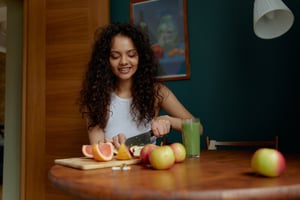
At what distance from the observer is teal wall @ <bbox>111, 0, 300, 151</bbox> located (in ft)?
6.41

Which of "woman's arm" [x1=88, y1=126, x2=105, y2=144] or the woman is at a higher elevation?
the woman

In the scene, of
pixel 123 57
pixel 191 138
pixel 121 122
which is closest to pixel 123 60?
pixel 123 57

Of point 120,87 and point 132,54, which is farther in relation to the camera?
point 120,87

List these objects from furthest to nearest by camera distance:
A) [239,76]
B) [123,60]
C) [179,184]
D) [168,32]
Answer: [168,32]
[239,76]
[123,60]
[179,184]

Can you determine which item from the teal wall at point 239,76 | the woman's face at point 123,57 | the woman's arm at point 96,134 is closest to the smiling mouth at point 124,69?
the woman's face at point 123,57

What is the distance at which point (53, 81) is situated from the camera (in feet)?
8.21

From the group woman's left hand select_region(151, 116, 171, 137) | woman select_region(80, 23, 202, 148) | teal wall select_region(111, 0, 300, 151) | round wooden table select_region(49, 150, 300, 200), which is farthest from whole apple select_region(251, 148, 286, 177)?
teal wall select_region(111, 0, 300, 151)

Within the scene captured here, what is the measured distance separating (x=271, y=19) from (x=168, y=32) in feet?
2.99

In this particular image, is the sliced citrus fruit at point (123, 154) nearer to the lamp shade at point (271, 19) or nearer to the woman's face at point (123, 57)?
the woman's face at point (123, 57)

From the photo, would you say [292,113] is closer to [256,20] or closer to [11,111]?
[256,20]

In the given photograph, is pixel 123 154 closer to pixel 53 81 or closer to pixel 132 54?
pixel 132 54

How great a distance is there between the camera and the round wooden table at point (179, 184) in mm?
611

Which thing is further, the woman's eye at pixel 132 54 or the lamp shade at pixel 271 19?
the woman's eye at pixel 132 54

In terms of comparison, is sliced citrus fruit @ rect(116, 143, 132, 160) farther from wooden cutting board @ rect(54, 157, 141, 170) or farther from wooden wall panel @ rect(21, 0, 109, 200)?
wooden wall panel @ rect(21, 0, 109, 200)
